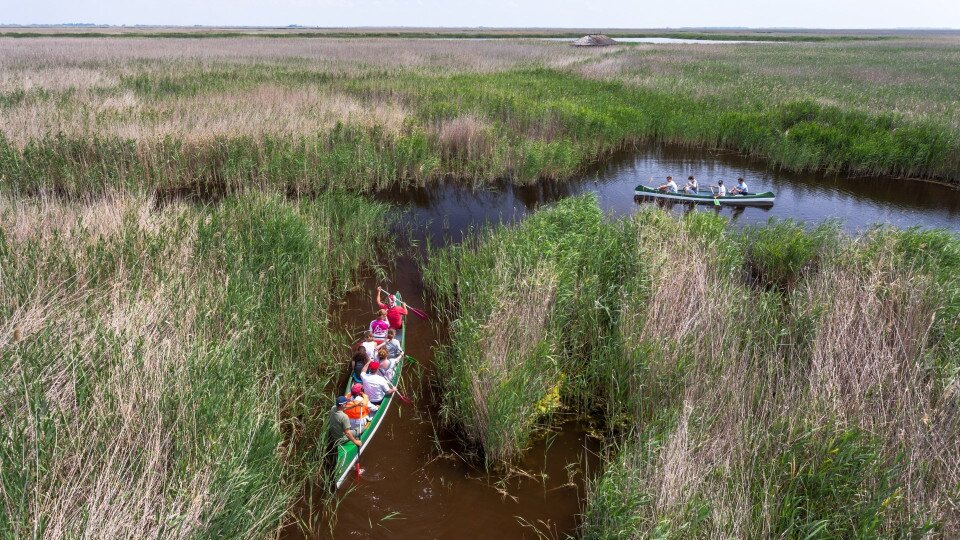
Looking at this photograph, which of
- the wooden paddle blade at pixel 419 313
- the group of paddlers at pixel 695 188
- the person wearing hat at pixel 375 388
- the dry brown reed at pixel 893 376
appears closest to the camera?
the dry brown reed at pixel 893 376

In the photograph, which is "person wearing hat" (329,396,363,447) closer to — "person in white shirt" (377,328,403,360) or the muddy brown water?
the muddy brown water

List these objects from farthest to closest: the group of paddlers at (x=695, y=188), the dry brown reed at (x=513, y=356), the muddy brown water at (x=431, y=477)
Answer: the group of paddlers at (x=695, y=188), the dry brown reed at (x=513, y=356), the muddy brown water at (x=431, y=477)

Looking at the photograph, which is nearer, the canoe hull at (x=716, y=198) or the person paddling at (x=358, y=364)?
the person paddling at (x=358, y=364)

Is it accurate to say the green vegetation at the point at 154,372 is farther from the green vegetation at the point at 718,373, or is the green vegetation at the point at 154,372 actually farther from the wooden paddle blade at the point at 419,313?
the green vegetation at the point at 718,373

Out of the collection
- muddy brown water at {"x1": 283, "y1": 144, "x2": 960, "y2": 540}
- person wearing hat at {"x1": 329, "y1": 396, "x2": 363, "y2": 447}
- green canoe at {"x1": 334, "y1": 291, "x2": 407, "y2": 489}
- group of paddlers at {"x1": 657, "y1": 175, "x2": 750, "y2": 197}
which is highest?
group of paddlers at {"x1": 657, "y1": 175, "x2": 750, "y2": 197}

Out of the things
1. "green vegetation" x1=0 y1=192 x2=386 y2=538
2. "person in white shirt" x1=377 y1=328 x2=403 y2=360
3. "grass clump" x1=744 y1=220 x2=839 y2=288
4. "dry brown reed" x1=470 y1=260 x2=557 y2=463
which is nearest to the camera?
"green vegetation" x1=0 y1=192 x2=386 y2=538

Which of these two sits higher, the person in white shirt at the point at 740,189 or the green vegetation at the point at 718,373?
the person in white shirt at the point at 740,189

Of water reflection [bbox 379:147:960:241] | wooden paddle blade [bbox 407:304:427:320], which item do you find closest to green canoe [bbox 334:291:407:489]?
wooden paddle blade [bbox 407:304:427:320]

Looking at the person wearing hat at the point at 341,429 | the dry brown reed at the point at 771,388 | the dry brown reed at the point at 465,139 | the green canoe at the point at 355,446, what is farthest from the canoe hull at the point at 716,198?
the person wearing hat at the point at 341,429
